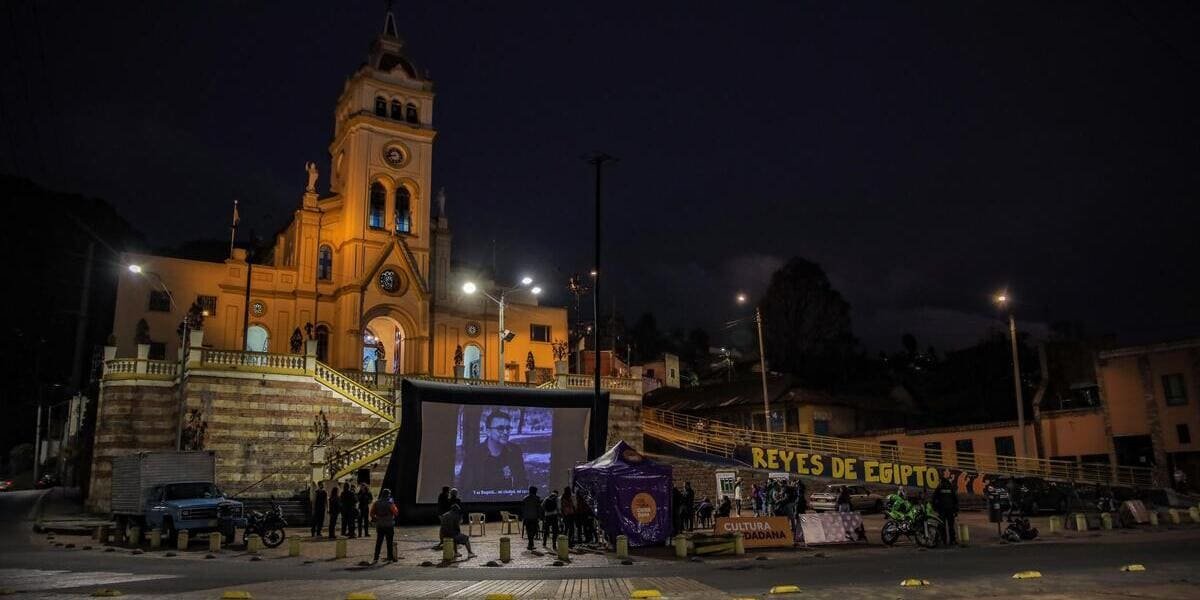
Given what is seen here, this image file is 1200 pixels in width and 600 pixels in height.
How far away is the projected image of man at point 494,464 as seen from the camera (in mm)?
28766

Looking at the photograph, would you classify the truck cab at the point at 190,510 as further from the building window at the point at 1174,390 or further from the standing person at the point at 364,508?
the building window at the point at 1174,390

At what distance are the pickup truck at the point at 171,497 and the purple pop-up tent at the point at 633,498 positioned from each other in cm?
1023

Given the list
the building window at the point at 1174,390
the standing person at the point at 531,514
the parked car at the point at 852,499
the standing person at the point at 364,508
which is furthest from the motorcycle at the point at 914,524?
the building window at the point at 1174,390

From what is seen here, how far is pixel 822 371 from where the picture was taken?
63.3 m

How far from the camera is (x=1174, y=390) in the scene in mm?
37625

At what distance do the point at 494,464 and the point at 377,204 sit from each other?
22.2 metres

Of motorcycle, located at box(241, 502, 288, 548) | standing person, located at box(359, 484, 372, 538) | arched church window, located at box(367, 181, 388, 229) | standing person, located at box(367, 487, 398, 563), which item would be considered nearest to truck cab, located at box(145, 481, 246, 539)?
motorcycle, located at box(241, 502, 288, 548)

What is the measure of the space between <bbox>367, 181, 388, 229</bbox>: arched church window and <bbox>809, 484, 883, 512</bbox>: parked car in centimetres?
2701

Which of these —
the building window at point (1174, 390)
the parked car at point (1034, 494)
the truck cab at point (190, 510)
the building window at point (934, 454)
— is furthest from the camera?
the building window at point (934, 454)

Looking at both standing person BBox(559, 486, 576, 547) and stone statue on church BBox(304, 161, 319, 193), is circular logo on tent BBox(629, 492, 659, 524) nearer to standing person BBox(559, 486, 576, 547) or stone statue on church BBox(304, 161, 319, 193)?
standing person BBox(559, 486, 576, 547)

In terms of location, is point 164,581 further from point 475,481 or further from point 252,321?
point 252,321

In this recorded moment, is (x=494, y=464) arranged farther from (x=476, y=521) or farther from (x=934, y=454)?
(x=934, y=454)

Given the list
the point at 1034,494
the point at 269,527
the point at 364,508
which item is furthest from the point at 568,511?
the point at 1034,494

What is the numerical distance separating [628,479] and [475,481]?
10250 mm
